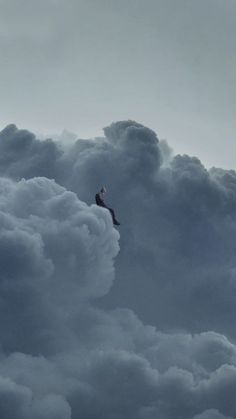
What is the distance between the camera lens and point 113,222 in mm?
76812

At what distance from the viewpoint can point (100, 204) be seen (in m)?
75.5

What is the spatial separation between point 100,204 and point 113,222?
2.77 m
